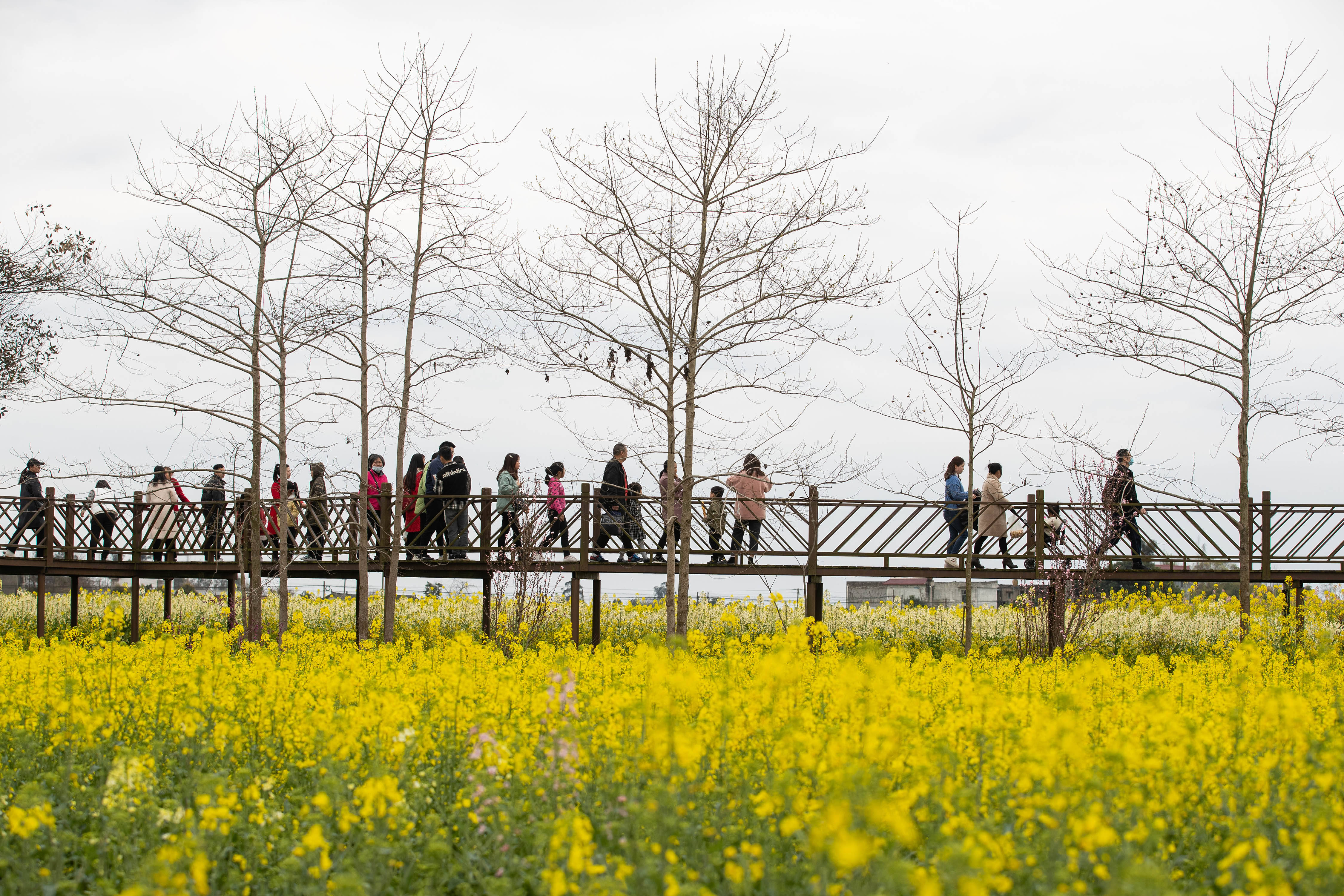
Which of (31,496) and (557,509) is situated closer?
(557,509)

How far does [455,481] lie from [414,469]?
0.59 m

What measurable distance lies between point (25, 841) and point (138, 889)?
157 centimetres

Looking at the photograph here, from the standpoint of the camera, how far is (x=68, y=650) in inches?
356

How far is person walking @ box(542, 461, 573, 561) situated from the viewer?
1445cm

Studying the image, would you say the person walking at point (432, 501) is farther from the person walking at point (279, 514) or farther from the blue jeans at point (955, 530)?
the blue jeans at point (955, 530)

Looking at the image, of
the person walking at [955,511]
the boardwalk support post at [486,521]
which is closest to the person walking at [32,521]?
the boardwalk support post at [486,521]

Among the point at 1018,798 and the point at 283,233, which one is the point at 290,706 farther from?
the point at 283,233

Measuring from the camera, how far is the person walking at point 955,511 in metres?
14.6

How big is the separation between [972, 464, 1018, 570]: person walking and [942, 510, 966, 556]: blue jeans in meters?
0.19

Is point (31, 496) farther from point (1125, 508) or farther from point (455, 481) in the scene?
point (1125, 508)

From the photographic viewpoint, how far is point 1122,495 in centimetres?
1471

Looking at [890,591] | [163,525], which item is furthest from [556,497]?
[890,591]

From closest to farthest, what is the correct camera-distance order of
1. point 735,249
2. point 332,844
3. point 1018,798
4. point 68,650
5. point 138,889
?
point 138,889, point 1018,798, point 332,844, point 68,650, point 735,249

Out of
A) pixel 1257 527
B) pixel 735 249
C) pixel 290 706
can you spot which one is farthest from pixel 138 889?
pixel 1257 527
